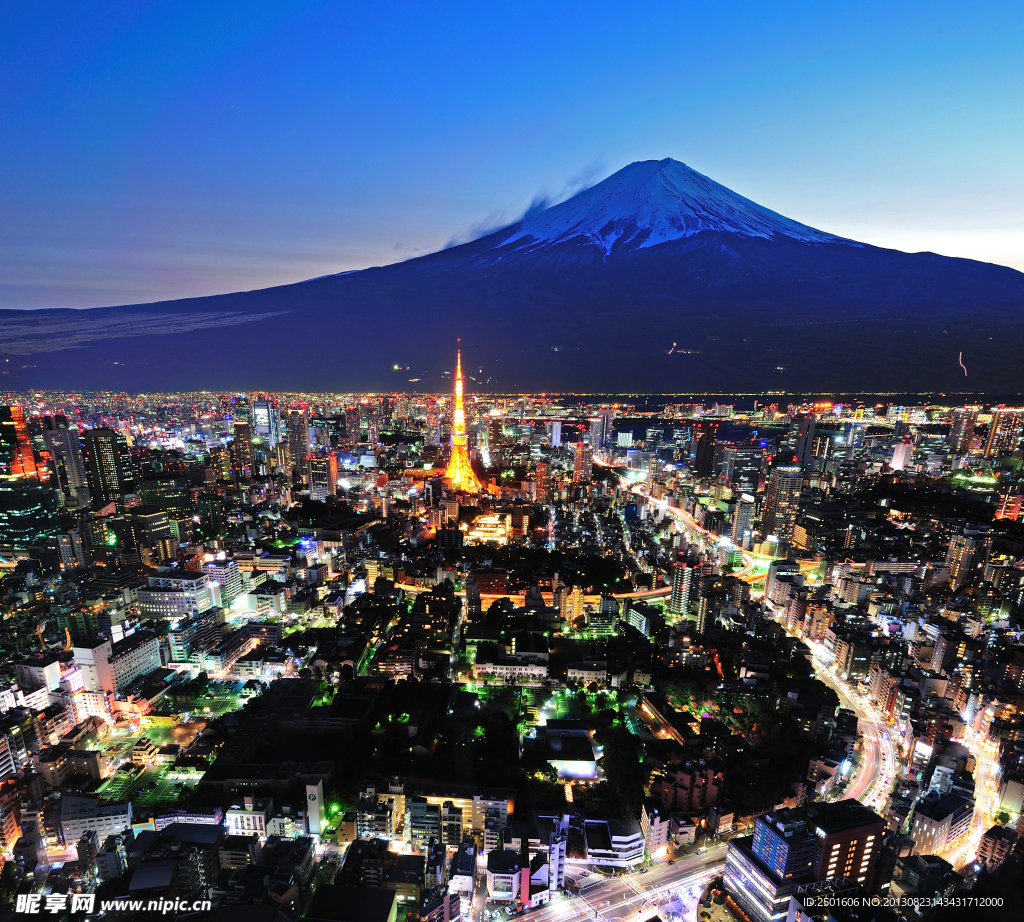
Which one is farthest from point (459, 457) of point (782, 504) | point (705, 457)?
point (782, 504)

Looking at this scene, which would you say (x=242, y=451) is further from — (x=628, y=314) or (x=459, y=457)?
(x=628, y=314)

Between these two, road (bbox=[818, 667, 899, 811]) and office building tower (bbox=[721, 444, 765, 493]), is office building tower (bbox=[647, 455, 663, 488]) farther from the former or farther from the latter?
road (bbox=[818, 667, 899, 811])

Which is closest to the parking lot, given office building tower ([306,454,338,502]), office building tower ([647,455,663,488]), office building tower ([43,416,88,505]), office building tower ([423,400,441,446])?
office building tower ([306,454,338,502])

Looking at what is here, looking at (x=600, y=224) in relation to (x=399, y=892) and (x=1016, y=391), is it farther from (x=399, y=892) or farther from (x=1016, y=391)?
(x=399, y=892)

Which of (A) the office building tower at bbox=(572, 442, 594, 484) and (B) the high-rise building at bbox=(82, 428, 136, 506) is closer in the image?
(B) the high-rise building at bbox=(82, 428, 136, 506)

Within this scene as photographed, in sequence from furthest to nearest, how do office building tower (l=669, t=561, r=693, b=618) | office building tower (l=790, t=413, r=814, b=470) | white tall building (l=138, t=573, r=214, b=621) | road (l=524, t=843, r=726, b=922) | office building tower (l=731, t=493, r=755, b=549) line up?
office building tower (l=790, t=413, r=814, b=470) < office building tower (l=731, t=493, r=755, b=549) < office building tower (l=669, t=561, r=693, b=618) < white tall building (l=138, t=573, r=214, b=621) < road (l=524, t=843, r=726, b=922)

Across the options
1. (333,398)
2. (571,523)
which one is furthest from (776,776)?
(333,398)

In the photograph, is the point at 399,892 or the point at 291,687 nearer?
the point at 399,892
